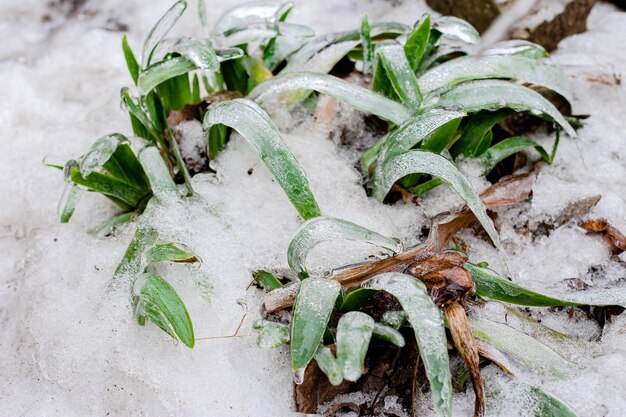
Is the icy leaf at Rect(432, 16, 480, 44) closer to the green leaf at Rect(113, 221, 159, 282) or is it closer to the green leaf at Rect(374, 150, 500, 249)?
the green leaf at Rect(374, 150, 500, 249)

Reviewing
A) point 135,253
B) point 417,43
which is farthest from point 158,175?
point 417,43

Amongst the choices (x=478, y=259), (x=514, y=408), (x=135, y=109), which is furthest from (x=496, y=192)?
(x=135, y=109)

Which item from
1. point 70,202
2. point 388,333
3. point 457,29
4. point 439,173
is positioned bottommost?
point 70,202

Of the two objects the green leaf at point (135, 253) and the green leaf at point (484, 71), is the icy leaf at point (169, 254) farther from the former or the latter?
the green leaf at point (484, 71)

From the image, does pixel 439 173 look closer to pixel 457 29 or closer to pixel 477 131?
pixel 477 131

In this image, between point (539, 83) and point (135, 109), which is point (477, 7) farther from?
point (135, 109)

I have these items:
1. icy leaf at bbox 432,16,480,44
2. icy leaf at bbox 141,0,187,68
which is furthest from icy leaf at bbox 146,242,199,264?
icy leaf at bbox 432,16,480,44
